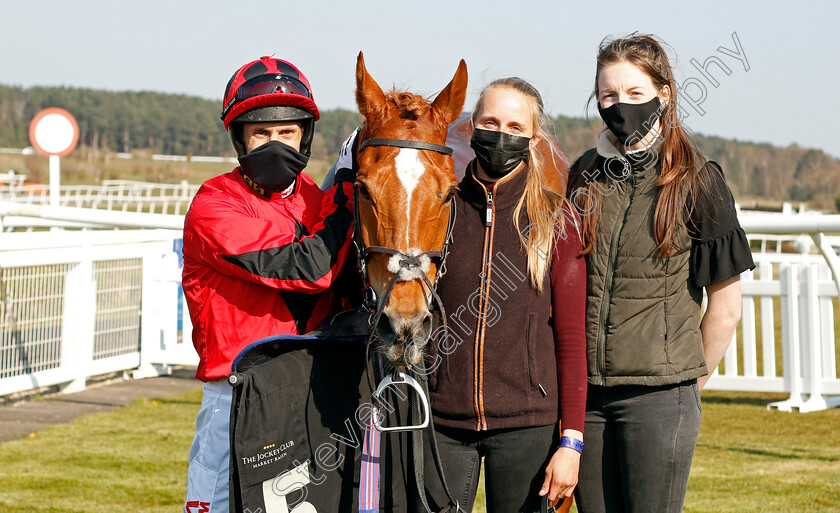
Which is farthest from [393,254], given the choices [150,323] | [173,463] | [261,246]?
[150,323]

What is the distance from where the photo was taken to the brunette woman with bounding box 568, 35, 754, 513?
2.28 meters

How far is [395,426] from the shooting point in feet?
7.52

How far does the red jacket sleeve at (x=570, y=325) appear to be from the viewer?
2219 millimetres

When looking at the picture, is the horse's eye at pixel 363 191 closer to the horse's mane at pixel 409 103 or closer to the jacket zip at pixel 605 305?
the horse's mane at pixel 409 103

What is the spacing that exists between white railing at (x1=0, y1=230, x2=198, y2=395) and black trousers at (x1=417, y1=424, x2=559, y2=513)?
5.10 meters

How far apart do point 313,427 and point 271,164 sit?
0.79 metres

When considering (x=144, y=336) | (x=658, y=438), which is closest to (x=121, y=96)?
(x=144, y=336)

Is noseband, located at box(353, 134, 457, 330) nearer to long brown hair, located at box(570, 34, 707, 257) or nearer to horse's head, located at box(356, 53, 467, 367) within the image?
horse's head, located at box(356, 53, 467, 367)

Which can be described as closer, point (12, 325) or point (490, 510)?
point (490, 510)

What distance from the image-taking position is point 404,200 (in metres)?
2.16

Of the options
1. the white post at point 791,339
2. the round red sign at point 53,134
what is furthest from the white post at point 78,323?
the white post at point 791,339

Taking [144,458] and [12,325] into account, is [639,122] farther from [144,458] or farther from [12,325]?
[12,325]

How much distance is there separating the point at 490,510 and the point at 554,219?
2.95 ft

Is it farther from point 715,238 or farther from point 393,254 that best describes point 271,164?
point 715,238
